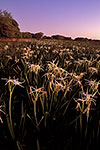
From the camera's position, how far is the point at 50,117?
1056 millimetres

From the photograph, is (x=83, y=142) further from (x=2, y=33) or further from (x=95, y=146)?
(x=2, y=33)

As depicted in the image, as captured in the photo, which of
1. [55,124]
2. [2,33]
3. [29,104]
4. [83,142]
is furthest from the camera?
[2,33]

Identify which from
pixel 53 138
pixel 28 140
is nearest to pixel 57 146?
pixel 53 138

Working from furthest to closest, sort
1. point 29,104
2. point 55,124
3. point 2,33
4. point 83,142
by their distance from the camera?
point 2,33 < point 29,104 < point 55,124 < point 83,142

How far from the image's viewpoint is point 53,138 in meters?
0.92

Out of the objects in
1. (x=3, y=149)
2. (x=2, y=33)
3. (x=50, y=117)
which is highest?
(x=2, y=33)

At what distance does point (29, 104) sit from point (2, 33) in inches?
510

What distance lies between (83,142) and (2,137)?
50cm

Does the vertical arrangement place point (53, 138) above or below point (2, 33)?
below

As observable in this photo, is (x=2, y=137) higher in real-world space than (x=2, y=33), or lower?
lower

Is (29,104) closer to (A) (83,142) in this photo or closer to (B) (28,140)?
(B) (28,140)

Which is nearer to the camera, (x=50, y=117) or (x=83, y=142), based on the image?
(x=83, y=142)

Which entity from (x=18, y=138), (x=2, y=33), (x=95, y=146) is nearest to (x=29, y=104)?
(x=18, y=138)

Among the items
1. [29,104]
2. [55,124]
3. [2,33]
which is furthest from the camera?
[2,33]
